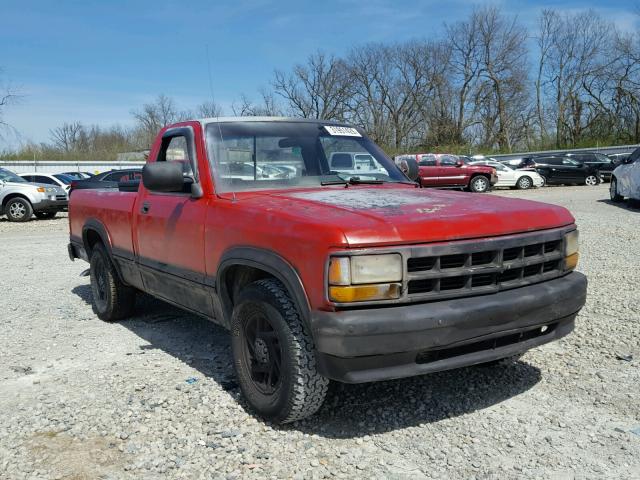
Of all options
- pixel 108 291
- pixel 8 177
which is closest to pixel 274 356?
pixel 108 291

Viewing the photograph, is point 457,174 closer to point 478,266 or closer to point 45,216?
point 45,216

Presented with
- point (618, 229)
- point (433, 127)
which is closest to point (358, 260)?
point (618, 229)

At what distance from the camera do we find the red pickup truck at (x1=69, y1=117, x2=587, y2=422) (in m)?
2.81

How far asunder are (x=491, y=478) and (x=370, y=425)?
0.78 meters

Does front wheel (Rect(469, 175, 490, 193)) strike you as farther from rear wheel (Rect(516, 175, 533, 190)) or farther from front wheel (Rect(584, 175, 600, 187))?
front wheel (Rect(584, 175, 600, 187))

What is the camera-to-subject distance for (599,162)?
28.3 meters

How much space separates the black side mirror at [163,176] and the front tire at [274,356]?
979 mm

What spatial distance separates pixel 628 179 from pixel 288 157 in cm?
1321

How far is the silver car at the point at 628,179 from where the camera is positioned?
46.6 ft

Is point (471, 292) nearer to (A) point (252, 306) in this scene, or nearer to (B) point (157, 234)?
(A) point (252, 306)

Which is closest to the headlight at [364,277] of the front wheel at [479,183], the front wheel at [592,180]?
the front wheel at [479,183]

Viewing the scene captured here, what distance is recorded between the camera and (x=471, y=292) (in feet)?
9.82

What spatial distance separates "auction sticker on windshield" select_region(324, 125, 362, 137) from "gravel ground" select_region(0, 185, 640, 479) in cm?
192

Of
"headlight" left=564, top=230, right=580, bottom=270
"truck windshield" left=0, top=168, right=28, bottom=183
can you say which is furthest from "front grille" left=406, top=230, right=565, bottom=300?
"truck windshield" left=0, top=168, right=28, bottom=183
